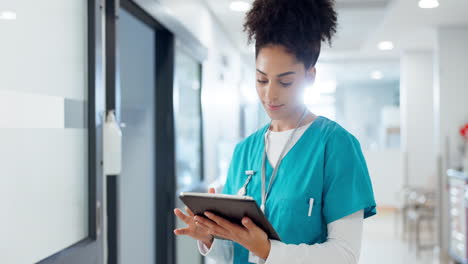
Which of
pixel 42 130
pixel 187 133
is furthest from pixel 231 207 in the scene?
pixel 187 133

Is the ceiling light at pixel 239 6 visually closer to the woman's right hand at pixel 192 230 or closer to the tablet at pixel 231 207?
the woman's right hand at pixel 192 230

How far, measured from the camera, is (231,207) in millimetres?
1018

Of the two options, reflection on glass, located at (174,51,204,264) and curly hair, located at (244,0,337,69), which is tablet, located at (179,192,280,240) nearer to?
curly hair, located at (244,0,337,69)

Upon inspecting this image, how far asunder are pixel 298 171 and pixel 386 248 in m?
4.53

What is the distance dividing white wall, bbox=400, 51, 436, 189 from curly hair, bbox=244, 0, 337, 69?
5770mm

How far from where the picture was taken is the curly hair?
113 centimetres

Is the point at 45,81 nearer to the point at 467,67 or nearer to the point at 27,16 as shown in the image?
the point at 27,16

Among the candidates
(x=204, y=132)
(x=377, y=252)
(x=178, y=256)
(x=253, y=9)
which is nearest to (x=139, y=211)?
(x=178, y=256)

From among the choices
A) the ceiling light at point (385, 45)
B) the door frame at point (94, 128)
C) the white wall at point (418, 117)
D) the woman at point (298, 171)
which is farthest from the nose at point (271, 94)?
the white wall at point (418, 117)

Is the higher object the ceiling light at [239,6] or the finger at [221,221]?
the ceiling light at [239,6]

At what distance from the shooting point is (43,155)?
58.7 inches

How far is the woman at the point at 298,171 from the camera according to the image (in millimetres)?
1068

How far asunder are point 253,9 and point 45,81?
687 mm

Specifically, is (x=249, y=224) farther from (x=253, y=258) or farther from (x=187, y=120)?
(x=187, y=120)
